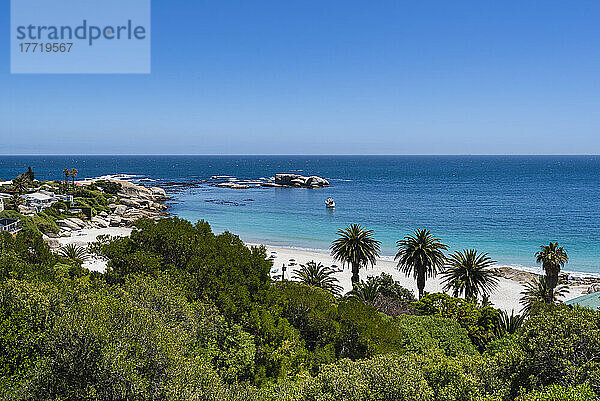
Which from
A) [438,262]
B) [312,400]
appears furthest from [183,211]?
[312,400]

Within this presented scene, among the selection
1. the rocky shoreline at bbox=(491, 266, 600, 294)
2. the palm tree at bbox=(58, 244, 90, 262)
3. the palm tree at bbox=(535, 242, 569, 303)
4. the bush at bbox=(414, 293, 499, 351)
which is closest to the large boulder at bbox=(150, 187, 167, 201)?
the palm tree at bbox=(58, 244, 90, 262)

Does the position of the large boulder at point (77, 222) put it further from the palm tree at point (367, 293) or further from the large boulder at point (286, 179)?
the large boulder at point (286, 179)

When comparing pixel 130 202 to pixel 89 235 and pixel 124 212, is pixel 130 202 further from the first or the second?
pixel 89 235

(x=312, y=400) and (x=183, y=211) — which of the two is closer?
(x=312, y=400)

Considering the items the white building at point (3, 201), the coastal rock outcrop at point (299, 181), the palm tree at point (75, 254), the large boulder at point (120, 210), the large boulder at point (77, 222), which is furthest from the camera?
the coastal rock outcrop at point (299, 181)

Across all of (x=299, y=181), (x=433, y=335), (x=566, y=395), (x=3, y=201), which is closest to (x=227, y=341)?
(x=433, y=335)

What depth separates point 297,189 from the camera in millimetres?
137125

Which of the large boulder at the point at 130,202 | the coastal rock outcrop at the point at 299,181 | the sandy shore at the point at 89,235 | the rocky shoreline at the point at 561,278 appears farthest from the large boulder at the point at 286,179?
the rocky shoreline at the point at 561,278

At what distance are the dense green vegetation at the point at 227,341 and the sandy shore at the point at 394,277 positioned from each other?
56.1ft

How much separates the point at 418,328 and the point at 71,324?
1751 cm

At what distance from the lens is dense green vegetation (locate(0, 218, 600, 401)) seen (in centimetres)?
1158

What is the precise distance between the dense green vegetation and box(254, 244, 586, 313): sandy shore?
17.1 metres

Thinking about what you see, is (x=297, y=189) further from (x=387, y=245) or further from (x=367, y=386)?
Answer: (x=367, y=386)

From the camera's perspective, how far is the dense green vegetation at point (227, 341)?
11.6 meters
